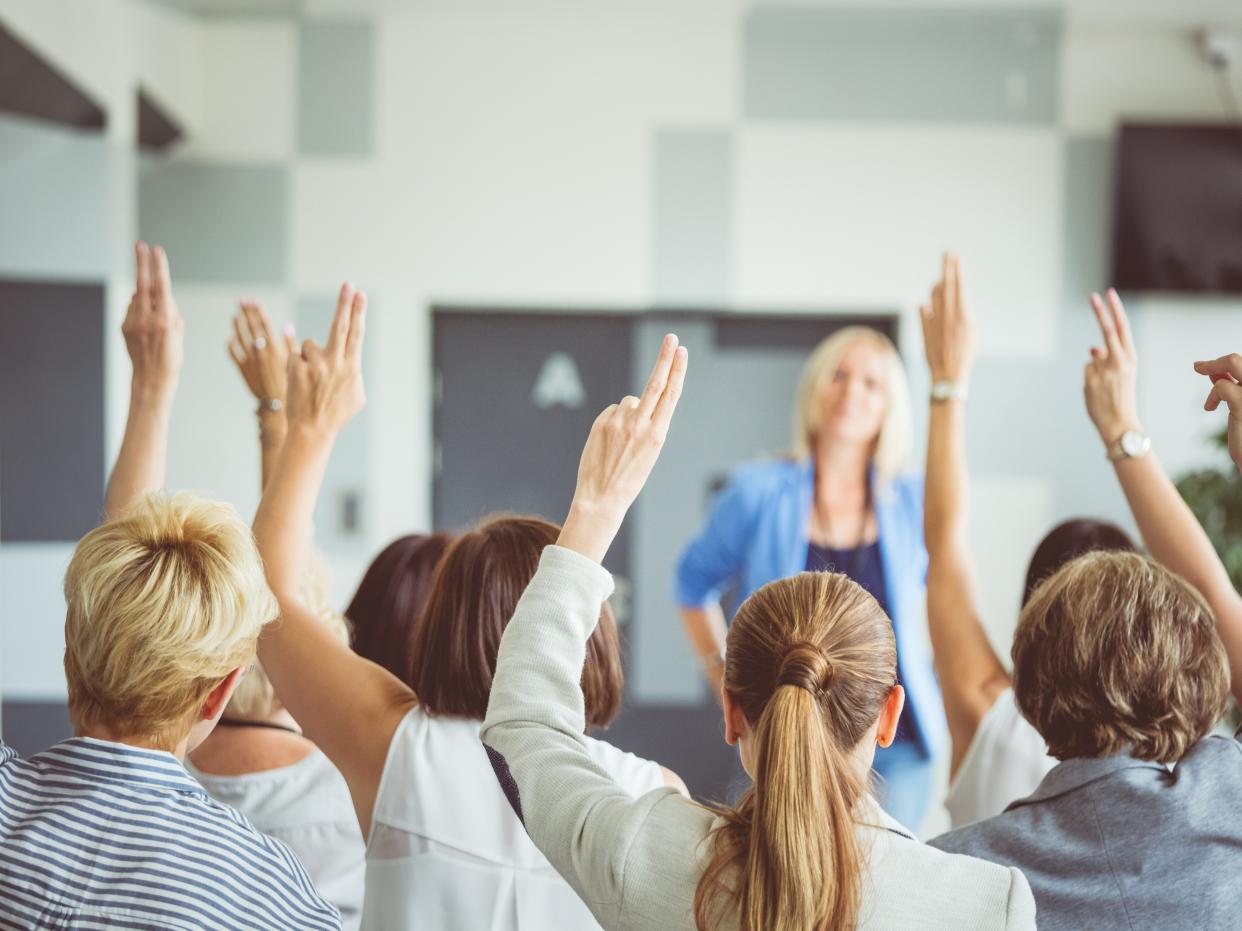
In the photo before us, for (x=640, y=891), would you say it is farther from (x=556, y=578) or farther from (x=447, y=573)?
(x=447, y=573)

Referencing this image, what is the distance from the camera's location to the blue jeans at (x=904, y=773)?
236cm

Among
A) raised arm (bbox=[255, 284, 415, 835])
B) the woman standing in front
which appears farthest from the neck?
the woman standing in front

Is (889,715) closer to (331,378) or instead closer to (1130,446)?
(1130,446)

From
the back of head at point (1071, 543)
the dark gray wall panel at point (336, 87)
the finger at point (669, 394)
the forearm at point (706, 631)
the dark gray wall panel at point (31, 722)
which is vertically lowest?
the dark gray wall panel at point (31, 722)

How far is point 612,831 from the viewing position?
806mm

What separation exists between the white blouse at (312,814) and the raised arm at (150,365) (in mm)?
420

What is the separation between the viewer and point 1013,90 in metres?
4.02

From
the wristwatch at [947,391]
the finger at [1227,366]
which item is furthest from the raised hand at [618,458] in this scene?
the wristwatch at [947,391]

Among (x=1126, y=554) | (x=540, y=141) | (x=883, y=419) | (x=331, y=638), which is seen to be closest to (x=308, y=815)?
(x=331, y=638)

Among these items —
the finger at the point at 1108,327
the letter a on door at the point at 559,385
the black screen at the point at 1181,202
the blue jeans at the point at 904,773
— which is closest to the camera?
the finger at the point at 1108,327

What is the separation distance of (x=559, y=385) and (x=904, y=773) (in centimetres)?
220

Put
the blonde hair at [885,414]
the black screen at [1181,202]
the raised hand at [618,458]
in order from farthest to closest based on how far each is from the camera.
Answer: the black screen at [1181,202], the blonde hair at [885,414], the raised hand at [618,458]

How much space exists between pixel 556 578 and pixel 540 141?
3.40m

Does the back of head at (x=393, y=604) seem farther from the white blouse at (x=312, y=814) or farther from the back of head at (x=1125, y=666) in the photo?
the back of head at (x=1125, y=666)
